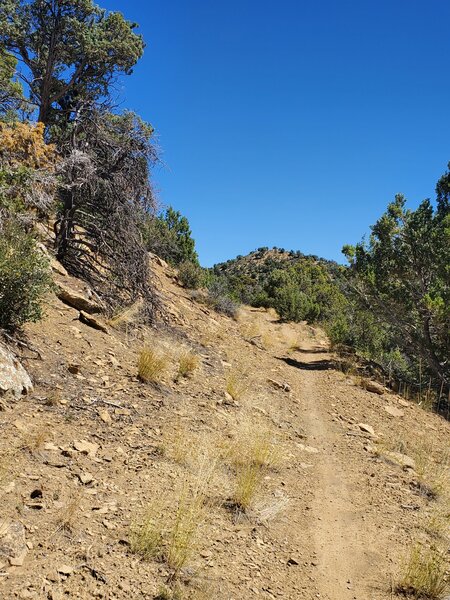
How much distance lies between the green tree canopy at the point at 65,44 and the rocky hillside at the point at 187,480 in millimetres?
8959

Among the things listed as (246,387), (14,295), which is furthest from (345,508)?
(14,295)

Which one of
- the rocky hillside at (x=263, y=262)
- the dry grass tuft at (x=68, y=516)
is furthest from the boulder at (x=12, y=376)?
the rocky hillside at (x=263, y=262)

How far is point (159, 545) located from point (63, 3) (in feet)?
55.4

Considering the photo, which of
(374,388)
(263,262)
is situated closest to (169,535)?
(374,388)

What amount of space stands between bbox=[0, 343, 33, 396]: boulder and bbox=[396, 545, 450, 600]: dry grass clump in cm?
409

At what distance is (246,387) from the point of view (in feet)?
26.1

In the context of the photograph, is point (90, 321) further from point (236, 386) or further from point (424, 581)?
point (424, 581)

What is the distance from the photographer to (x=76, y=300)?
26.0 feet

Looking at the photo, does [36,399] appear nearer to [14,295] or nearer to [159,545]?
[14,295]

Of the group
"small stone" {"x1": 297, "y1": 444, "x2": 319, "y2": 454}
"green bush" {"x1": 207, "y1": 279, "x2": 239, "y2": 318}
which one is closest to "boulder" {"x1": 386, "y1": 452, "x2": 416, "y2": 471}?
"small stone" {"x1": 297, "y1": 444, "x2": 319, "y2": 454}

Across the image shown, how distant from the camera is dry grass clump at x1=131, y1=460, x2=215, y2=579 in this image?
10.4ft

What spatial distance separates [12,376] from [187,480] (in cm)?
223

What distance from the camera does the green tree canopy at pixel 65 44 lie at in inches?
556

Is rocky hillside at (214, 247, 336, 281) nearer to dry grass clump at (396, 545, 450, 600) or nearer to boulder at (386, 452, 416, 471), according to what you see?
boulder at (386, 452, 416, 471)
